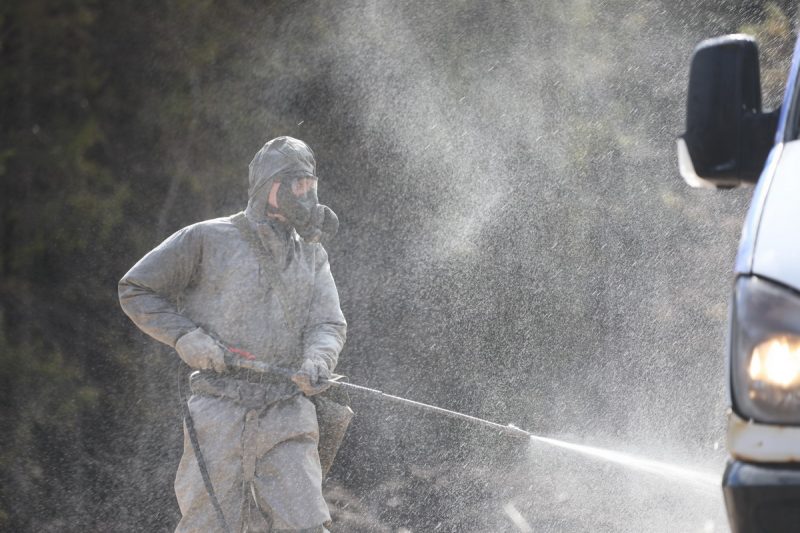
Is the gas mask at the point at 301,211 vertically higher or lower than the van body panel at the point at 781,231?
lower

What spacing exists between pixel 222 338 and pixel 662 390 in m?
5.14

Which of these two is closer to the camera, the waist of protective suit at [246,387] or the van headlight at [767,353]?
the van headlight at [767,353]

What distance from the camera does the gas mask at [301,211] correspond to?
4941mm

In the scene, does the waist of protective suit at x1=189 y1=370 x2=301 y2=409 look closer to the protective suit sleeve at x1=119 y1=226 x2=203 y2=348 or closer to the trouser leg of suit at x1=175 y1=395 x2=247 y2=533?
the trouser leg of suit at x1=175 y1=395 x2=247 y2=533

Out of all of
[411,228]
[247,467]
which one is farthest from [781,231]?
[411,228]

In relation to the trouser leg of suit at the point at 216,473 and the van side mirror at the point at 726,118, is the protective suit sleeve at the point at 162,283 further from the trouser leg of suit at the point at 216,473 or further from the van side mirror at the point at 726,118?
the van side mirror at the point at 726,118

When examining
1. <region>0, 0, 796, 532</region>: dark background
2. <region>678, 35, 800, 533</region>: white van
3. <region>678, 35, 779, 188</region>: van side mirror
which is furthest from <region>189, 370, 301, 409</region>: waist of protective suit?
<region>0, 0, 796, 532</region>: dark background

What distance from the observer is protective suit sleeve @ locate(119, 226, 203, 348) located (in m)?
4.76

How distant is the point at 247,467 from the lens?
4750 mm

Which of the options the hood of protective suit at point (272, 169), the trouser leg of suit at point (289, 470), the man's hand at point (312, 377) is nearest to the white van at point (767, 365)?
the man's hand at point (312, 377)

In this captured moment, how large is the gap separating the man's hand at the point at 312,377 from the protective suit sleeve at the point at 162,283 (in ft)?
1.56

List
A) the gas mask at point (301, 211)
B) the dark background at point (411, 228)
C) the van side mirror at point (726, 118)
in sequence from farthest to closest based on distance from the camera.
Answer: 1. the dark background at point (411, 228)
2. the gas mask at point (301, 211)
3. the van side mirror at point (726, 118)

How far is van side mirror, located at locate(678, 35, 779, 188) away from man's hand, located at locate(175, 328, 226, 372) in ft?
7.03

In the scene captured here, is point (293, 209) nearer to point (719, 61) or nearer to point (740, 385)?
point (719, 61)
